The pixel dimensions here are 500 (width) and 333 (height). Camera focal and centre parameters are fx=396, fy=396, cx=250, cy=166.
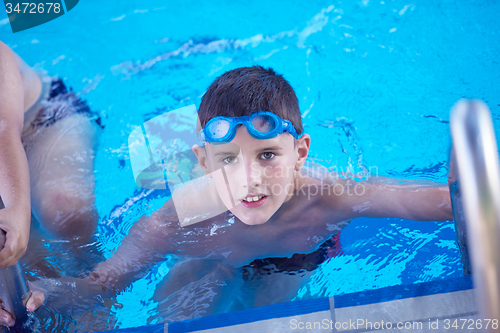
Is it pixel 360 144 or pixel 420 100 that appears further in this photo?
pixel 420 100

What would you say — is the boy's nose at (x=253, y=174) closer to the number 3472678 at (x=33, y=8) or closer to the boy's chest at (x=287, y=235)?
the boy's chest at (x=287, y=235)

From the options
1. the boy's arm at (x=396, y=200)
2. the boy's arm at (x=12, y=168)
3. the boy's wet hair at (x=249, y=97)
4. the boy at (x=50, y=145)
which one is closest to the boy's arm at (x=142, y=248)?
the boy at (x=50, y=145)

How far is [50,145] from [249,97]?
5.03ft

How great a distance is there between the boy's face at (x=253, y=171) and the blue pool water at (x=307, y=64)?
119 cm

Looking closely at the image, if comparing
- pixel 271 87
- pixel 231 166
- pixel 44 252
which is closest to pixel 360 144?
pixel 271 87

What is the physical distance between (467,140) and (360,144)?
118 inches

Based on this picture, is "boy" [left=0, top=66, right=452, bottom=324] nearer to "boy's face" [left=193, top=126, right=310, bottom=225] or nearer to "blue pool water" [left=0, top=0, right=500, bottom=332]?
"boy's face" [left=193, top=126, right=310, bottom=225]

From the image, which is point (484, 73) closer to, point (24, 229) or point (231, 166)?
point (231, 166)

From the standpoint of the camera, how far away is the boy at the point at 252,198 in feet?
7.14

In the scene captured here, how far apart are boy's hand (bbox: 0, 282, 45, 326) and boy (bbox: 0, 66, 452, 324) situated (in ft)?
1.54

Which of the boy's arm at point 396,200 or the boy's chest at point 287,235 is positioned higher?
the boy's arm at point 396,200

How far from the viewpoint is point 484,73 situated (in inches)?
159

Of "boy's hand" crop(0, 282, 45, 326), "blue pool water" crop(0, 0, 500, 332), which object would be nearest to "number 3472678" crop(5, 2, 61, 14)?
"blue pool water" crop(0, 0, 500, 332)

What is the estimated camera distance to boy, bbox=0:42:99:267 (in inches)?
89.7
